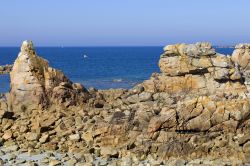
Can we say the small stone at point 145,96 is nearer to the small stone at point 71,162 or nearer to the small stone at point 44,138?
the small stone at point 44,138

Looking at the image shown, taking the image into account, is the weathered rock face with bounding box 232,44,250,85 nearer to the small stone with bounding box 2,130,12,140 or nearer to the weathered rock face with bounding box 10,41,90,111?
the weathered rock face with bounding box 10,41,90,111

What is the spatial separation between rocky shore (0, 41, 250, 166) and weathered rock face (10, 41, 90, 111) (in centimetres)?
9

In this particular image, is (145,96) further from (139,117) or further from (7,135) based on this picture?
(7,135)

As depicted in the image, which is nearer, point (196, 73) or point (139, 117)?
point (139, 117)

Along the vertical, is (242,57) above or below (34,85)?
above

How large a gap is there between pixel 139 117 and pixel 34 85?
11049mm

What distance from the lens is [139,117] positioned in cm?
4050

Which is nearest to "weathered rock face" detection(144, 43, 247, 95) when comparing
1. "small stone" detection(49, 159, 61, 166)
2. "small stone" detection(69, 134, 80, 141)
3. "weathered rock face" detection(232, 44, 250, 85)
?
"weathered rock face" detection(232, 44, 250, 85)

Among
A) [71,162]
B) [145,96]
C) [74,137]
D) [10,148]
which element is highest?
[145,96]

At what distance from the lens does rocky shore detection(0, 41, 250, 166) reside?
3650cm

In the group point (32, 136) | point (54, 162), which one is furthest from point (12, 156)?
point (32, 136)

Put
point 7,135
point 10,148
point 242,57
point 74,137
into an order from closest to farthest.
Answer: point 10,148 → point 74,137 → point 7,135 → point 242,57

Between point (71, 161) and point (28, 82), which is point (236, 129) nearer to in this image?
point (71, 161)

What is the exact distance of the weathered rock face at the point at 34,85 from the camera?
150ft
